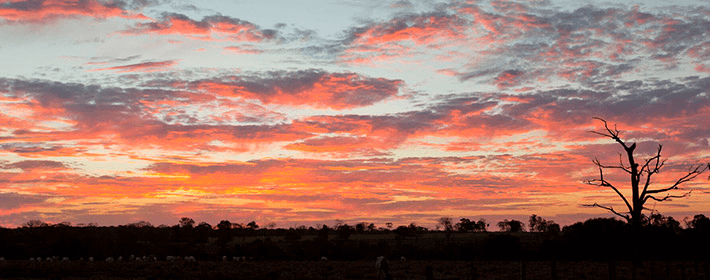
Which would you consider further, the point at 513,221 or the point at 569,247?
the point at 513,221

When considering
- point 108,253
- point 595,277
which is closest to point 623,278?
point 595,277

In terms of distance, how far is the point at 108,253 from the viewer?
285 ft

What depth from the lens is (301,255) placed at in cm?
8619

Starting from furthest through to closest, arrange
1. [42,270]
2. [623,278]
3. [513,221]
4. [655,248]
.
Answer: [513,221] < [655,248] < [42,270] < [623,278]

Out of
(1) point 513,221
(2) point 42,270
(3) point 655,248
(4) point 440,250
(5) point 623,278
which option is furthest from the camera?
(1) point 513,221

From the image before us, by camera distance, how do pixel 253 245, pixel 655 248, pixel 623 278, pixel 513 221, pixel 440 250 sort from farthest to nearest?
pixel 513 221, pixel 253 245, pixel 440 250, pixel 655 248, pixel 623 278

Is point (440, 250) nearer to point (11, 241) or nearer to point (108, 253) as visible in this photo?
point (108, 253)

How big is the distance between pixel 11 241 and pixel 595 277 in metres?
74.9

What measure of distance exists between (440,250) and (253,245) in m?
23.7

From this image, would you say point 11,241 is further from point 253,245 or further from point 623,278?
point 623,278

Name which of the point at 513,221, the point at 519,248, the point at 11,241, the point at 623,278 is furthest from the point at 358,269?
the point at 513,221

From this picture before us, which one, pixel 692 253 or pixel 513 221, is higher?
pixel 513 221

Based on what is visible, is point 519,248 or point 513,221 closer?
point 519,248

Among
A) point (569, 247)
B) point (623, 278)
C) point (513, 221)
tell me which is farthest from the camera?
point (513, 221)
